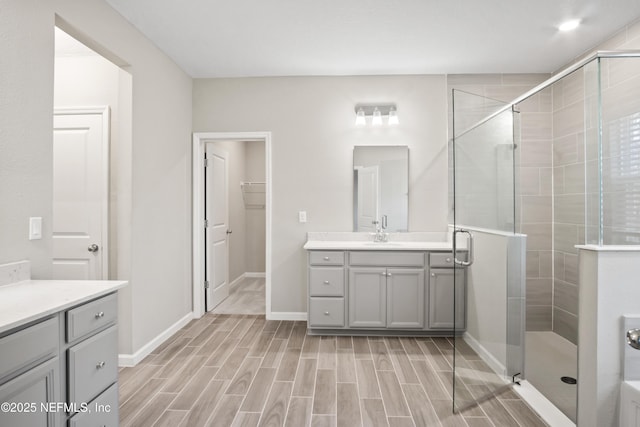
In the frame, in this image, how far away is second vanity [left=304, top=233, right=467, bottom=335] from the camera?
3230mm

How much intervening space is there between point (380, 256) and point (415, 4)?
204 cm

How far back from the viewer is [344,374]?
2.54 meters

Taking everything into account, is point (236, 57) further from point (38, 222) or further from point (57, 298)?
point (57, 298)

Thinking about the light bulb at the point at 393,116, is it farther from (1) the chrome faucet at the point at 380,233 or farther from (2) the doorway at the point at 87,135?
(2) the doorway at the point at 87,135

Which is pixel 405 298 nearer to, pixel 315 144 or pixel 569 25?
pixel 315 144

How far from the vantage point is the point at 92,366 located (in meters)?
1.48

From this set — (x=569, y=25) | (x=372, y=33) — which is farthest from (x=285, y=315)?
(x=569, y=25)

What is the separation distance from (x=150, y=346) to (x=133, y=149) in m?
1.63

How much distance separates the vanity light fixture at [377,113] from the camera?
12.0 feet

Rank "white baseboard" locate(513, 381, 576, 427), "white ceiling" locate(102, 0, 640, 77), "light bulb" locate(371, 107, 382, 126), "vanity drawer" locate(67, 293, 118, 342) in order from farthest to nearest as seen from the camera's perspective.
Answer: "light bulb" locate(371, 107, 382, 126) < "white ceiling" locate(102, 0, 640, 77) < "white baseboard" locate(513, 381, 576, 427) < "vanity drawer" locate(67, 293, 118, 342)

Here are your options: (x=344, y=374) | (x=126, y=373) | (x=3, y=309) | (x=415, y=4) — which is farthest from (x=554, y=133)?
(x=126, y=373)

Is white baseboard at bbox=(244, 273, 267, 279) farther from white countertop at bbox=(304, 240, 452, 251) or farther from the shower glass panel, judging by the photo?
the shower glass panel

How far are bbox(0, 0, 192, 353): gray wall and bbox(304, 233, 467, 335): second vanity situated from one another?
4.50 feet

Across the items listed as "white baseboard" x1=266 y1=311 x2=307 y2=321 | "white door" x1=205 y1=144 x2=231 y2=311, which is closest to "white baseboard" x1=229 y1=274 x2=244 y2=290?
"white door" x1=205 y1=144 x2=231 y2=311
